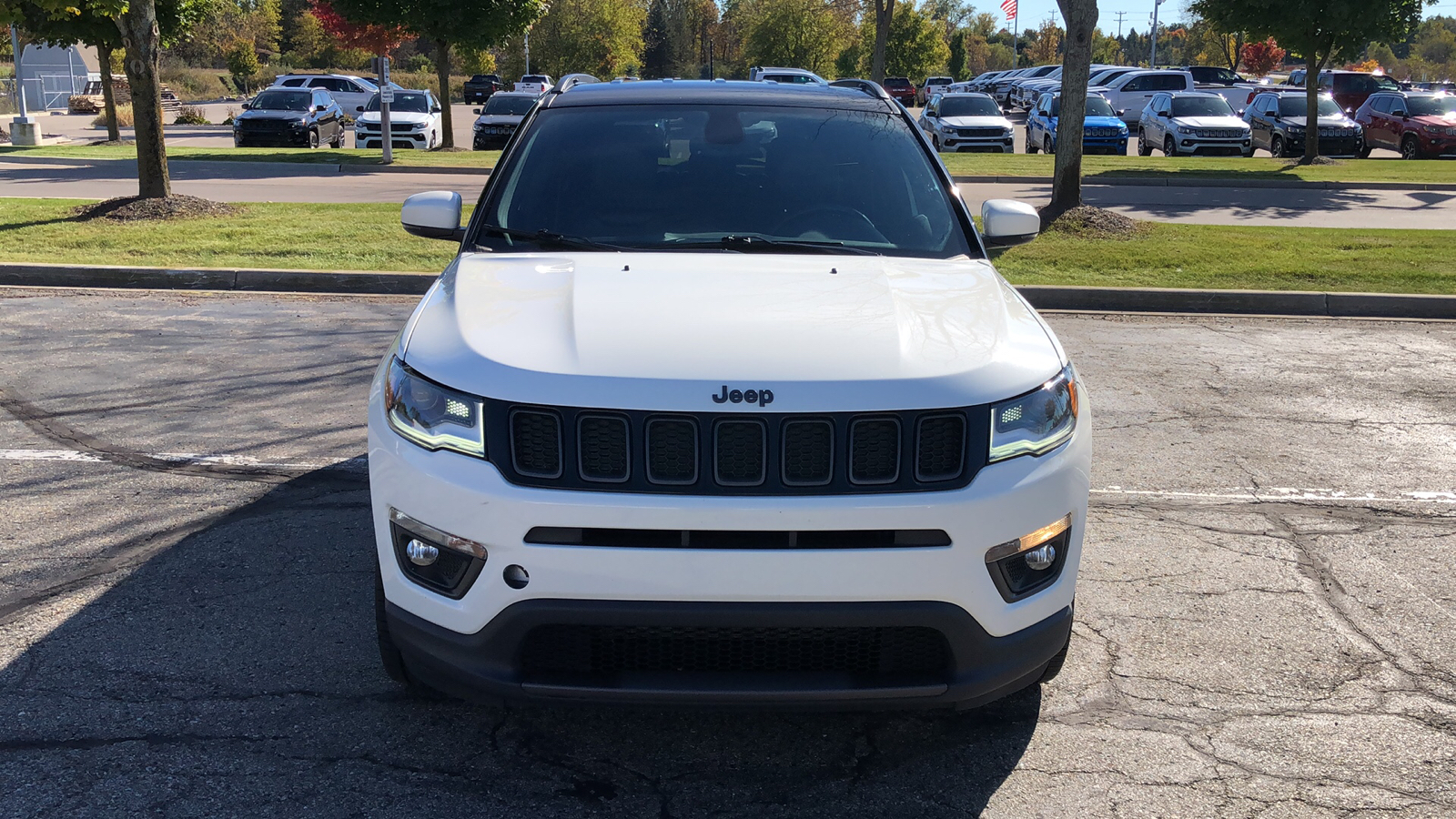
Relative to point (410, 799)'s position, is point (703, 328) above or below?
above

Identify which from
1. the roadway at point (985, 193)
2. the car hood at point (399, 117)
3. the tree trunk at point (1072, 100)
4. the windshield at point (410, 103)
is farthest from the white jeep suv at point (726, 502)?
the windshield at point (410, 103)

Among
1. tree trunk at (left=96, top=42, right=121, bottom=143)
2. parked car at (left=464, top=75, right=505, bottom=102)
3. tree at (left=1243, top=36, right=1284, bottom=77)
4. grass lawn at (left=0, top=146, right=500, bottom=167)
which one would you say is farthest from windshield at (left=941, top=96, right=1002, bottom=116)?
tree at (left=1243, top=36, right=1284, bottom=77)

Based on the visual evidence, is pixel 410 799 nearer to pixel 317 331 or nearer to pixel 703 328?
pixel 703 328

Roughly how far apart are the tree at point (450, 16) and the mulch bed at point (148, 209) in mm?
13471

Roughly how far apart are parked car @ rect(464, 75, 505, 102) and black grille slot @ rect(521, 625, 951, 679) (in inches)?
2459

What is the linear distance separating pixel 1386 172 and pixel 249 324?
837 inches

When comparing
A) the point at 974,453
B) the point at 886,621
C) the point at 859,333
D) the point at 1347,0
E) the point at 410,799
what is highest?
the point at 1347,0

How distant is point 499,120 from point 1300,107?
759 inches

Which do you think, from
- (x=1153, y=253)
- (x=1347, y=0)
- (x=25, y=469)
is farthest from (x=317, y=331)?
(x=1347, y=0)

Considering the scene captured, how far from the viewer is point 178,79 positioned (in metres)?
74.6

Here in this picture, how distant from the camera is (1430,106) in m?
29.9

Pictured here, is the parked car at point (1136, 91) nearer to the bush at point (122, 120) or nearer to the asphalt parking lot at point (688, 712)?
the bush at point (122, 120)

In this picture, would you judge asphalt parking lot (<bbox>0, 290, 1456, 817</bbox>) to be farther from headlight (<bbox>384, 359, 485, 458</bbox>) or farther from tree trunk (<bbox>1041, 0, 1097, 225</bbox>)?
tree trunk (<bbox>1041, 0, 1097, 225</bbox>)

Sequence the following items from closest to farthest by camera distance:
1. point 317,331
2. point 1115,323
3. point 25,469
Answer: point 25,469
point 317,331
point 1115,323
